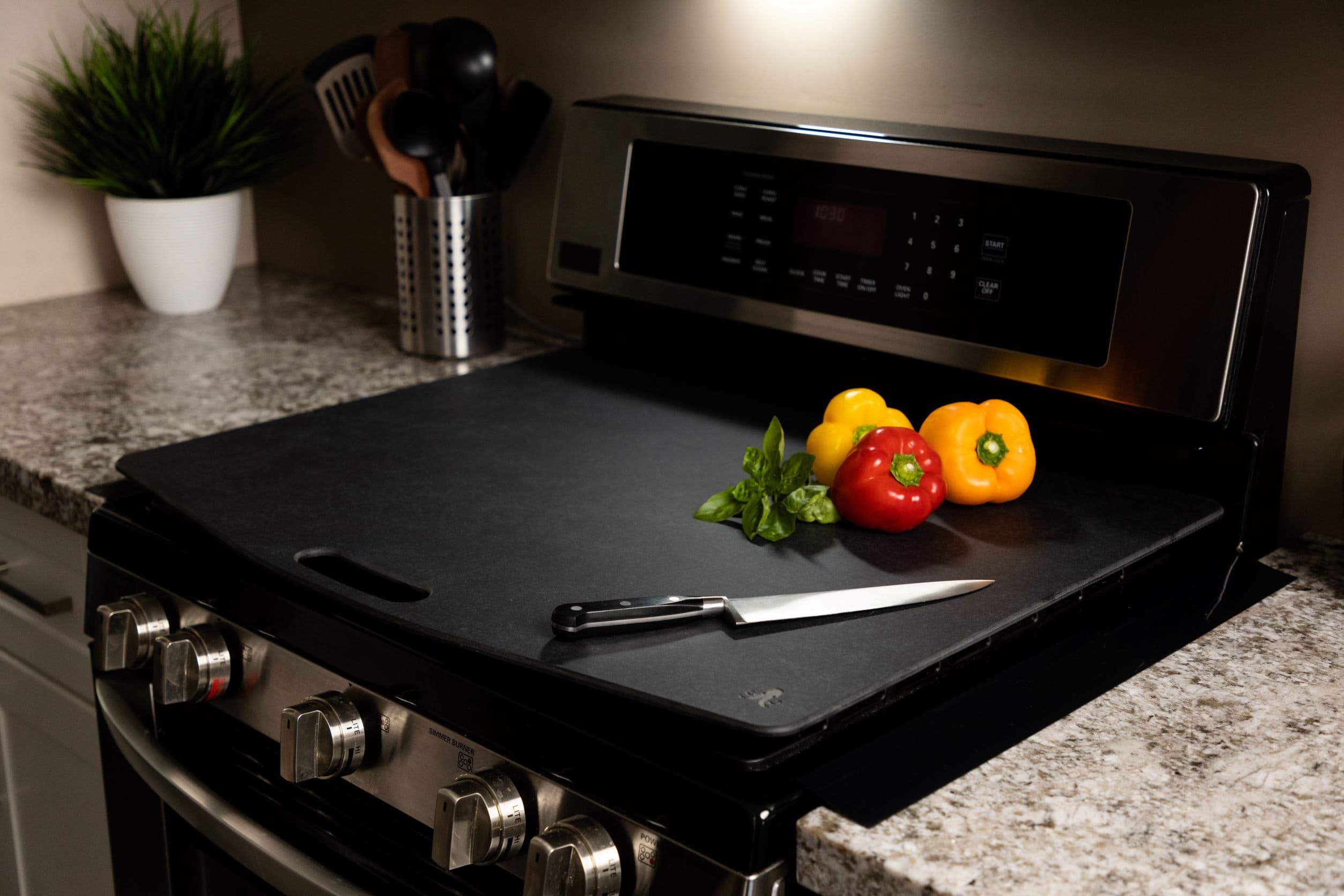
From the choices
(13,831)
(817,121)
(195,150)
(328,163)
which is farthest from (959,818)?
(328,163)

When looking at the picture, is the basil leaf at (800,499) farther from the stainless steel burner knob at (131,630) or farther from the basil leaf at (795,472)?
the stainless steel burner knob at (131,630)

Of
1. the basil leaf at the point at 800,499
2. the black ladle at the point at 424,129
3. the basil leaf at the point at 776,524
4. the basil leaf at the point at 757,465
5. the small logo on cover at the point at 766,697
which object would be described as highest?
the black ladle at the point at 424,129

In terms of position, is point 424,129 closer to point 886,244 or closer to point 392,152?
point 392,152

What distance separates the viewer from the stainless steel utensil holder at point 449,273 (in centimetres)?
151

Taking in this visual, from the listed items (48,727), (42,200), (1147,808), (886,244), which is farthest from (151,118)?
(1147,808)

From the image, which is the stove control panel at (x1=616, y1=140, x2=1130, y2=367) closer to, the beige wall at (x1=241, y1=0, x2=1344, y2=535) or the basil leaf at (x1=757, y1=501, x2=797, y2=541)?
the beige wall at (x1=241, y1=0, x2=1344, y2=535)

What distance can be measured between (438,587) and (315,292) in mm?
1154

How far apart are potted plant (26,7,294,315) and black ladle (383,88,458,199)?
37 cm

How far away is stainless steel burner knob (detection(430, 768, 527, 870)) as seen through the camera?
76 centimetres

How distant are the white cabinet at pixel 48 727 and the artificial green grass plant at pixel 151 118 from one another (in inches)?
23.4

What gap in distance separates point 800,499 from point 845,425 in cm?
11

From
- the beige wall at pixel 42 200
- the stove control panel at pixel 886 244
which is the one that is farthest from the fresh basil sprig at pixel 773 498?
the beige wall at pixel 42 200

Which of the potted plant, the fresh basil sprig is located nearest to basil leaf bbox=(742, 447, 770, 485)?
the fresh basil sprig

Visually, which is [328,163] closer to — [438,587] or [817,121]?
[817,121]
